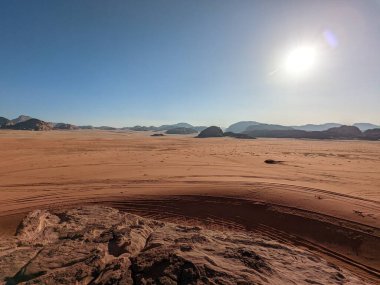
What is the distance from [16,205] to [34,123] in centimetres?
11496

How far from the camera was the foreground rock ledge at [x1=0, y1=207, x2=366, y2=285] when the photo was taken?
4008 mm

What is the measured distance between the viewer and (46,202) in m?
11.3

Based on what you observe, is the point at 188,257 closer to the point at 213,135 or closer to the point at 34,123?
the point at 213,135

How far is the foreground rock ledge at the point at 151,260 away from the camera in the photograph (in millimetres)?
4008

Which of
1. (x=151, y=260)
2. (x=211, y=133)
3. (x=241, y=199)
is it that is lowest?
(x=241, y=199)

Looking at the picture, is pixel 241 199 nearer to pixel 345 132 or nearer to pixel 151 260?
pixel 151 260

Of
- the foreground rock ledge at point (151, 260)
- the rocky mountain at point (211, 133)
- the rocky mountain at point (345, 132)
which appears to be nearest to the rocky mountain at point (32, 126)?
the rocky mountain at point (211, 133)

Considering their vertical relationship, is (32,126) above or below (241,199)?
above

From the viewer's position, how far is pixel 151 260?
Result: 4.30 m

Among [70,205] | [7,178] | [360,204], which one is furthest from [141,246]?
[7,178]

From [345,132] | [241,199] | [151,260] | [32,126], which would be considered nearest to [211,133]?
[345,132]

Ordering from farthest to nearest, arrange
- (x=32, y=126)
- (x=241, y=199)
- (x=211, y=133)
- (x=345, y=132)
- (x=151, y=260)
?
(x=32, y=126)
(x=345, y=132)
(x=211, y=133)
(x=241, y=199)
(x=151, y=260)

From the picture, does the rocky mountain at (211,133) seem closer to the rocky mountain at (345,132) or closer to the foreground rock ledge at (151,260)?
the rocky mountain at (345,132)

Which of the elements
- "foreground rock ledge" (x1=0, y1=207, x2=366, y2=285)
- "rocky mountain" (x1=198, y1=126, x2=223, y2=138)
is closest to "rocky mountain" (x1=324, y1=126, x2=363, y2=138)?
"rocky mountain" (x1=198, y1=126, x2=223, y2=138)
